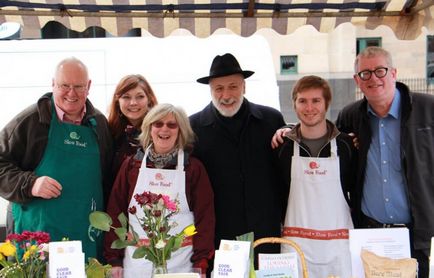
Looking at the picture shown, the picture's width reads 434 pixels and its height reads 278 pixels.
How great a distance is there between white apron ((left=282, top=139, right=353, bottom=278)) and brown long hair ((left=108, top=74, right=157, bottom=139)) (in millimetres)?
961

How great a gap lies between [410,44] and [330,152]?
46.0 feet

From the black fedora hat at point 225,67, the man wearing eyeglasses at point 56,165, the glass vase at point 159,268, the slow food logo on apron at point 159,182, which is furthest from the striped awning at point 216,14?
the glass vase at point 159,268

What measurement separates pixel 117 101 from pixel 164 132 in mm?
604

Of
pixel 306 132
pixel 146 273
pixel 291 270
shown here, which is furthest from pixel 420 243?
pixel 146 273

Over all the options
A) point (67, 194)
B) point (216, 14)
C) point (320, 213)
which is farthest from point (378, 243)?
point (216, 14)

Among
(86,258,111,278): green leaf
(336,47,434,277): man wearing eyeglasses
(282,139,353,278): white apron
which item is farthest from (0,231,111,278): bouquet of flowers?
(336,47,434,277): man wearing eyeglasses

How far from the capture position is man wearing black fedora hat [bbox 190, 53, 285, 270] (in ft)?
9.46

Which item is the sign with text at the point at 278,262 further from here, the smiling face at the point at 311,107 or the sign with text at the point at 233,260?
the smiling face at the point at 311,107

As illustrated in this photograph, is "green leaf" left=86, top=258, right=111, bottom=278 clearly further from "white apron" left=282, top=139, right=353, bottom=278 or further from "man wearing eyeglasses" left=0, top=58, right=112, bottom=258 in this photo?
"white apron" left=282, top=139, right=353, bottom=278

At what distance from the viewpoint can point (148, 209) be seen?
6.17 feet

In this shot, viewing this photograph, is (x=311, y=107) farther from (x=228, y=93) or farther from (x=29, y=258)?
(x=29, y=258)

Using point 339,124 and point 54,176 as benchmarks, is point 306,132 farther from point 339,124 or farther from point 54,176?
point 54,176

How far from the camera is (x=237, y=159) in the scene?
114 inches

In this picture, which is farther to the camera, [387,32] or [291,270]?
[387,32]
